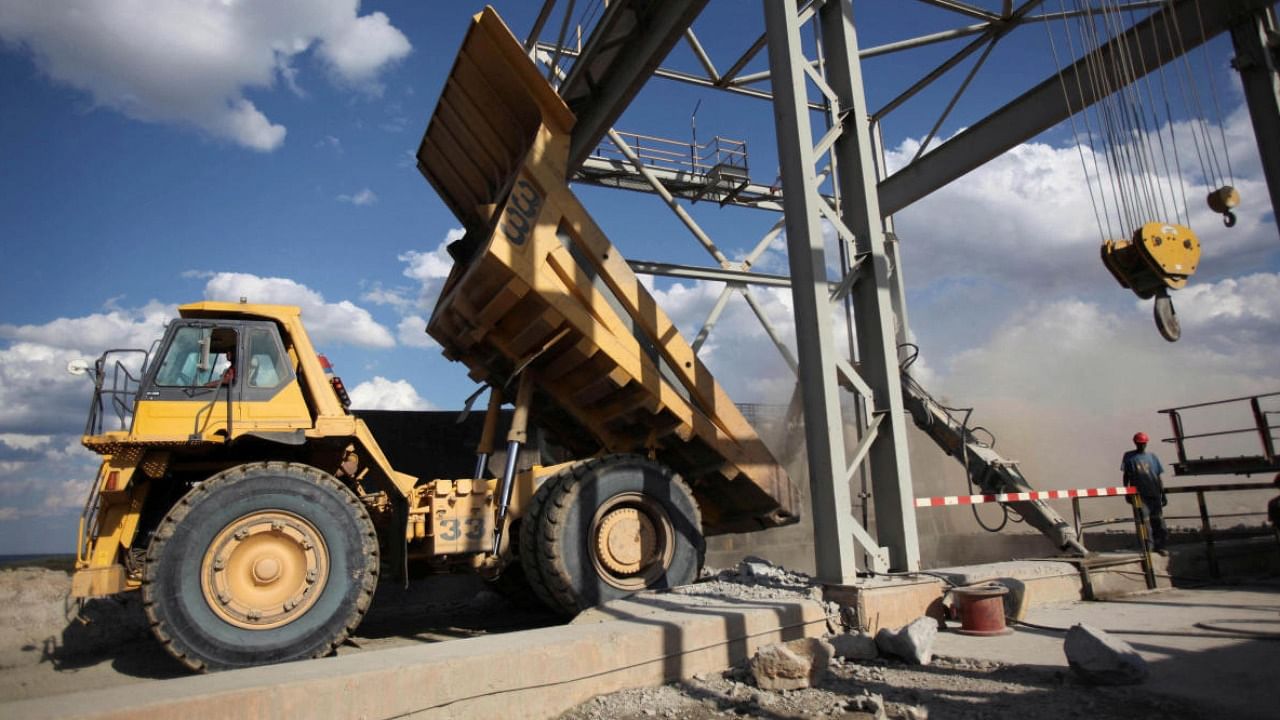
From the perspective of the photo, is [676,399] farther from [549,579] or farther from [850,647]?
[850,647]

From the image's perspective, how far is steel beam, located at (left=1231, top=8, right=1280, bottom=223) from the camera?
227 inches

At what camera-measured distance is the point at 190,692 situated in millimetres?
3346

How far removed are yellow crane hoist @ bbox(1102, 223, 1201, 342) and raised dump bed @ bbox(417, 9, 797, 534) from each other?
354 centimetres

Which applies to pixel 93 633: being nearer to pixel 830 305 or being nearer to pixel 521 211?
pixel 521 211

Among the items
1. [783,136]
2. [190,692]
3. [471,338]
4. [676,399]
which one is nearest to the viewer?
[190,692]

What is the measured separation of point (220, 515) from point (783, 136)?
17.0ft

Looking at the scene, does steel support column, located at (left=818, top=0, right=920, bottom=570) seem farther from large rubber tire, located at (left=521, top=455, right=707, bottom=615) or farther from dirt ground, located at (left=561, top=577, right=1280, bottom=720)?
large rubber tire, located at (left=521, top=455, right=707, bottom=615)

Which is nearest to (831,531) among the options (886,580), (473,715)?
(886,580)

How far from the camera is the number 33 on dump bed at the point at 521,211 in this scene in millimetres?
6051

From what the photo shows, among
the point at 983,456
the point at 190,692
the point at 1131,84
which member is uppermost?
the point at 1131,84

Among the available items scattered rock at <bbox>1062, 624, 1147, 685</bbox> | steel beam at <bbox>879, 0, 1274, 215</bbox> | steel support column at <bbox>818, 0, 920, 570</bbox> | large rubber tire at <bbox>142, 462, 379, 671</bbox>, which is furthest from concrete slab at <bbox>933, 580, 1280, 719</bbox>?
steel beam at <bbox>879, 0, 1274, 215</bbox>

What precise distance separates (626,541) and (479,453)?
1.86 meters

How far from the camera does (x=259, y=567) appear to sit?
5090 millimetres

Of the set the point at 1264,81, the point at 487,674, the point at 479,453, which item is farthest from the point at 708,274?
the point at 487,674
